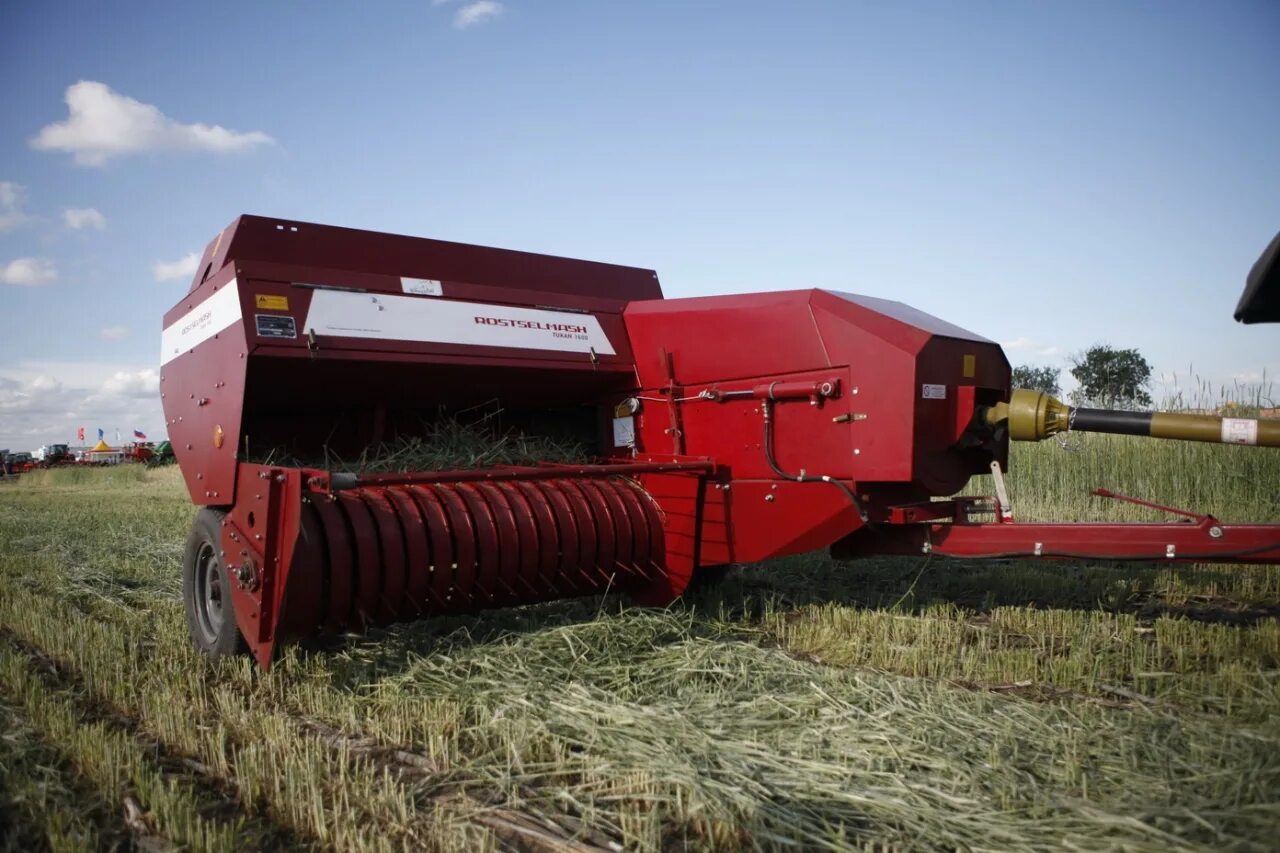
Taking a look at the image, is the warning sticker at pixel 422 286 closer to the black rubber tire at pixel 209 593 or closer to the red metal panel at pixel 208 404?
the red metal panel at pixel 208 404

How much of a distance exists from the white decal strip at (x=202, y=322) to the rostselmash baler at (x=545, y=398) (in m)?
0.02

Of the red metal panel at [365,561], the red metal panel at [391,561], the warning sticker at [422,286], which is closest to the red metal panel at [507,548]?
the red metal panel at [391,561]

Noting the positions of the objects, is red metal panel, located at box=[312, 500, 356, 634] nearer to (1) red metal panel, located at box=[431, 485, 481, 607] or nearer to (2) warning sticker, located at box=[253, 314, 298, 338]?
(1) red metal panel, located at box=[431, 485, 481, 607]

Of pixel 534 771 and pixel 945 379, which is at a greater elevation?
pixel 945 379

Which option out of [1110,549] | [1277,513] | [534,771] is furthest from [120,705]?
[1277,513]

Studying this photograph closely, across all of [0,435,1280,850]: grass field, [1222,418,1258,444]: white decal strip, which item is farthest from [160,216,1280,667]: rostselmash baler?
[0,435,1280,850]: grass field

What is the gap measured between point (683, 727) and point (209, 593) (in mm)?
2779

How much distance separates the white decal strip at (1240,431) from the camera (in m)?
3.28

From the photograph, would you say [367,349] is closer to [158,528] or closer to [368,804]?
[368,804]

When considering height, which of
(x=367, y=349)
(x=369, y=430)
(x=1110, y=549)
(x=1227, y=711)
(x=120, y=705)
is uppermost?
(x=367, y=349)

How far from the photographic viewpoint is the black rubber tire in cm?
418

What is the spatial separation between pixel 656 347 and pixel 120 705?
312 cm

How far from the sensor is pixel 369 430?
528cm

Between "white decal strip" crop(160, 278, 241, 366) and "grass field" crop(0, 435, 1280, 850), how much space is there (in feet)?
5.13
